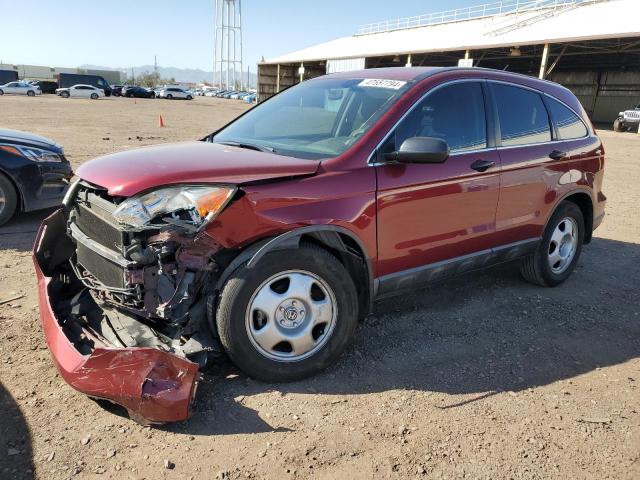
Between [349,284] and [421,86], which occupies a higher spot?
[421,86]

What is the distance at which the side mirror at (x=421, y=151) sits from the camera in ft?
10.5

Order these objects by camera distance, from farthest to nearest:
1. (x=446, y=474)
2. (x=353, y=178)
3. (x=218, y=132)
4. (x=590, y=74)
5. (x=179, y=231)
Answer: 1. (x=590, y=74)
2. (x=218, y=132)
3. (x=353, y=178)
4. (x=179, y=231)
5. (x=446, y=474)

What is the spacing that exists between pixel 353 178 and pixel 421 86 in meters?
0.98

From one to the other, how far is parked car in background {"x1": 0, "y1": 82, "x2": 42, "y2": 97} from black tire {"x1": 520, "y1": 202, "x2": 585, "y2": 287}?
59.1m

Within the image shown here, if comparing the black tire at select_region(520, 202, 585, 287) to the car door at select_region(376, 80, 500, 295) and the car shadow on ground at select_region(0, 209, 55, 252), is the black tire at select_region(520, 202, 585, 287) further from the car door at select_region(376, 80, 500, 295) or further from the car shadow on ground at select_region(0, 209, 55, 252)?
the car shadow on ground at select_region(0, 209, 55, 252)

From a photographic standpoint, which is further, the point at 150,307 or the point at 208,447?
the point at 150,307

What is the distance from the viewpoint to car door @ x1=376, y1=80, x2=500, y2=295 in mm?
3379

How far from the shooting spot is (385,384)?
10.5 feet

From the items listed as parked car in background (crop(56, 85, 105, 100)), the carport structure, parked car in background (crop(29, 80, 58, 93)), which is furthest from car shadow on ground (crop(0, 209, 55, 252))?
parked car in background (crop(29, 80, 58, 93))

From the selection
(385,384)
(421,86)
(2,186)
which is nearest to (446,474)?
(385,384)

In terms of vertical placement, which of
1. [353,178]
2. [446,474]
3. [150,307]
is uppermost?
[353,178]

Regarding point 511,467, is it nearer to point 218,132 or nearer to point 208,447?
point 208,447

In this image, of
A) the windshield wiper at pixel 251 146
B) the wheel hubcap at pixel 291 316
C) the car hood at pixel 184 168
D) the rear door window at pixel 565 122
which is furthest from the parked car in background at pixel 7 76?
the wheel hubcap at pixel 291 316

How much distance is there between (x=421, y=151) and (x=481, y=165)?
2.94 feet
